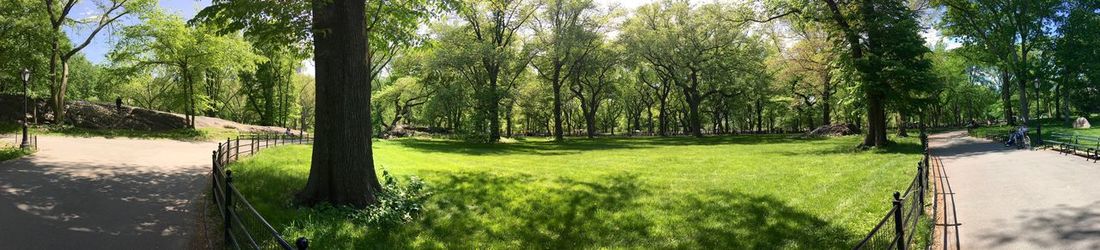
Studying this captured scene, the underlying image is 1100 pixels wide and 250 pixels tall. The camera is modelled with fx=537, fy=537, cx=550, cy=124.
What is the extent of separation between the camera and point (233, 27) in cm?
1025

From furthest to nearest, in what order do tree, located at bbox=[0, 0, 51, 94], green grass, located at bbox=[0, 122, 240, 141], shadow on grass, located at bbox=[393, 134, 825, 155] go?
1. shadow on grass, located at bbox=[393, 134, 825, 155]
2. green grass, located at bbox=[0, 122, 240, 141]
3. tree, located at bbox=[0, 0, 51, 94]

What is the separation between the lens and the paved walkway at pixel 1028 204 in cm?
729

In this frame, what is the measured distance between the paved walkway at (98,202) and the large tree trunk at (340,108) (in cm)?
218

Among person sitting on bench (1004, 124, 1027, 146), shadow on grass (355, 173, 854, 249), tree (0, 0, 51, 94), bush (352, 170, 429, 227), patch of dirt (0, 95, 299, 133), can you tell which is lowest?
shadow on grass (355, 173, 854, 249)

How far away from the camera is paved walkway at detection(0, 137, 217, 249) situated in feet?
25.6

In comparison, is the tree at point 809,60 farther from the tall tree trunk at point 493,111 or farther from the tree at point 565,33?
the tall tree trunk at point 493,111

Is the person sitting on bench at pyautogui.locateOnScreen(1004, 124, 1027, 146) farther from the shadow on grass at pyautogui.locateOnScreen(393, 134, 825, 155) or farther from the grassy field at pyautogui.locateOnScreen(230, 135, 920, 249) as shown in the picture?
the shadow on grass at pyautogui.locateOnScreen(393, 134, 825, 155)

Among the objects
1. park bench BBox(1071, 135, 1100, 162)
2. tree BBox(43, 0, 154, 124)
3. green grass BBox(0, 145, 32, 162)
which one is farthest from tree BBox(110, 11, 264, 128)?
park bench BBox(1071, 135, 1100, 162)

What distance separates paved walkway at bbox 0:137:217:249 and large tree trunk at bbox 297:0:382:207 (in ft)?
7.16

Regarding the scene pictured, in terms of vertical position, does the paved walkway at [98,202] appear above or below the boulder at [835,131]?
below

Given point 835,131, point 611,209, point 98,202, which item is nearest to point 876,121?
point 611,209

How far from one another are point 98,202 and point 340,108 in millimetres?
5104

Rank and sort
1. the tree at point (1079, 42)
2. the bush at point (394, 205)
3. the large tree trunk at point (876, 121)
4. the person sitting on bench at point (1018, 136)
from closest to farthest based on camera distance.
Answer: the bush at point (394, 205)
the person sitting on bench at point (1018, 136)
the large tree trunk at point (876, 121)
the tree at point (1079, 42)

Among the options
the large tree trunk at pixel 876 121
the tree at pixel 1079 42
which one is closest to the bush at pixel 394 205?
the large tree trunk at pixel 876 121
